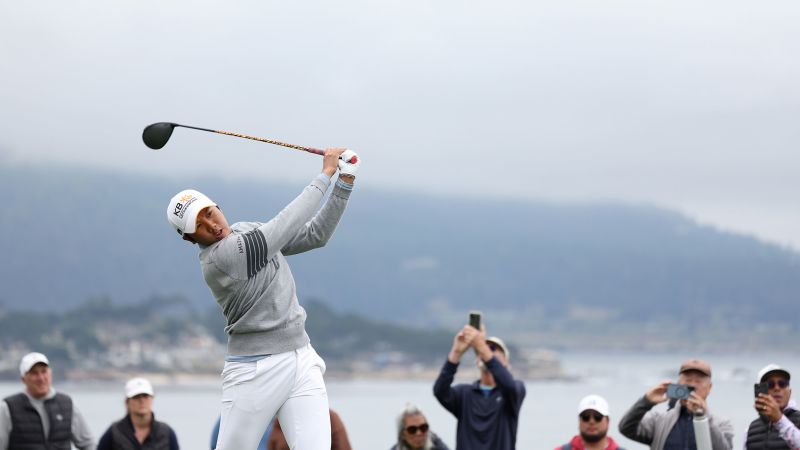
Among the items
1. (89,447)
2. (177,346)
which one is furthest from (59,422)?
(177,346)

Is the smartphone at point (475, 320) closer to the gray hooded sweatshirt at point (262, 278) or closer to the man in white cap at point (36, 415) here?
the gray hooded sweatshirt at point (262, 278)

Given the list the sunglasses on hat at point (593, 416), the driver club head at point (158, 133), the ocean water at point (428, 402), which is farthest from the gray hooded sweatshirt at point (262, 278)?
the ocean water at point (428, 402)

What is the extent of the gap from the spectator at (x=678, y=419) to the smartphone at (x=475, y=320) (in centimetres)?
120

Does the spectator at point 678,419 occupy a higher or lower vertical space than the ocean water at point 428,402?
lower

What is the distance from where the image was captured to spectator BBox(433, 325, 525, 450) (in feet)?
37.6

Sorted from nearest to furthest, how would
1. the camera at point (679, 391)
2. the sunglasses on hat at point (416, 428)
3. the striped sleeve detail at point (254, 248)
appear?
the striped sleeve detail at point (254, 248) < the camera at point (679, 391) < the sunglasses on hat at point (416, 428)

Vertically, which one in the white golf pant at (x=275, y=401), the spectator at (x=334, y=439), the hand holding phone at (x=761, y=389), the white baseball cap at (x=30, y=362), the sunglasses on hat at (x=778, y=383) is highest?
the white baseball cap at (x=30, y=362)

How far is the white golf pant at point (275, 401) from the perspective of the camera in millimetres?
7805

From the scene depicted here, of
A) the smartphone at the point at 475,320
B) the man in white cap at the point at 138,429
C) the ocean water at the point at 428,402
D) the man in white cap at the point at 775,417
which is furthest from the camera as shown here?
the ocean water at the point at 428,402

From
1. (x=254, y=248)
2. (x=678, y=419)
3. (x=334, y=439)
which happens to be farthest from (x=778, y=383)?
(x=254, y=248)

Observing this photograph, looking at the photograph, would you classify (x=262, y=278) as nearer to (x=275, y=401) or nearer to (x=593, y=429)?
(x=275, y=401)

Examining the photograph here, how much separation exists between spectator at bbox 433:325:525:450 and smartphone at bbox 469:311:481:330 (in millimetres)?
122

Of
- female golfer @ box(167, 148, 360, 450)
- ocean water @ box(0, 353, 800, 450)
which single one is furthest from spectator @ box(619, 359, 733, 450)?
ocean water @ box(0, 353, 800, 450)

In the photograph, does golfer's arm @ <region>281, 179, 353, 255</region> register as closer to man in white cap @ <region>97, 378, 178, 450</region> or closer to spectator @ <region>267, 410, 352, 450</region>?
spectator @ <region>267, 410, 352, 450</region>
